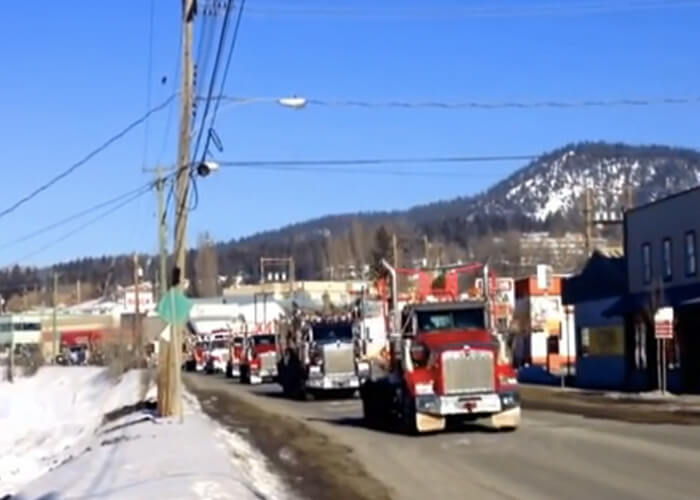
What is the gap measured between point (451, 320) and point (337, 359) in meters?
20.6

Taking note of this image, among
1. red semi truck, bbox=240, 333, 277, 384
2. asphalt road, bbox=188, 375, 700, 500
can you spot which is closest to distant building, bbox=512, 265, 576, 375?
red semi truck, bbox=240, 333, 277, 384

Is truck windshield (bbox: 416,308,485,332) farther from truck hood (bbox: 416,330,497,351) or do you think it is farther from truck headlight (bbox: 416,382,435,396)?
truck headlight (bbox: 416,382,435,396)

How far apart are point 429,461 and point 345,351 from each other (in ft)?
92.1

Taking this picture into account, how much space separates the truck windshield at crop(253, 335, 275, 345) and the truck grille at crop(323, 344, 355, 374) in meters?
22.3

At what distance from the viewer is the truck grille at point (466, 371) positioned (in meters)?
30.1

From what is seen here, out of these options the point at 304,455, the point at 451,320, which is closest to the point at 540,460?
the point at 304,455

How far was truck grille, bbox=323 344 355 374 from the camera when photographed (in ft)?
172

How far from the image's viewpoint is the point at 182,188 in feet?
118

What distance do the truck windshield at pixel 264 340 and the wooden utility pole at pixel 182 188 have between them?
3789 cm

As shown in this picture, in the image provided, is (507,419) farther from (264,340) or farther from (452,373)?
(264,340)

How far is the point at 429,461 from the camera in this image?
24.6m

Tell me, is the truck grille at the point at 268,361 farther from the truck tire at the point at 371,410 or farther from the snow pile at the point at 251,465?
the snow pile at the point at 251,465

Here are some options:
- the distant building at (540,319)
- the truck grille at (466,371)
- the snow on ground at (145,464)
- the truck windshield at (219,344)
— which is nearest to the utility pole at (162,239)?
the snow on ground at (145,464)

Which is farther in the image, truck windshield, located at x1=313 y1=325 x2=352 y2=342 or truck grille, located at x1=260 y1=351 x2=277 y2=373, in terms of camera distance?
truck grille, located at x1=260 y1=351 x2=277 y2=373
